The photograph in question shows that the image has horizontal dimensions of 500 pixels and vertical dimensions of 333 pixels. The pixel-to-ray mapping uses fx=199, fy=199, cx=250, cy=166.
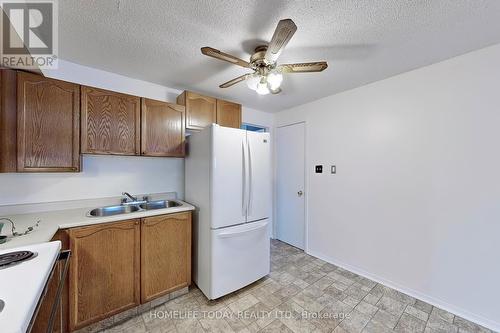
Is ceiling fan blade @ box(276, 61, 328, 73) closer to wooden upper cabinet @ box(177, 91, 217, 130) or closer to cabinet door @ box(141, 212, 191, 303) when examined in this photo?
wooden upper cabinet @ box(177, 91, 217, 130)

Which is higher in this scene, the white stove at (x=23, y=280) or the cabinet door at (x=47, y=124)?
the cabinet door at (x=47, y=124)

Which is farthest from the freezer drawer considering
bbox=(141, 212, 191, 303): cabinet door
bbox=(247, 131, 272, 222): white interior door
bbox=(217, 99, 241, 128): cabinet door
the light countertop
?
bbox=(217, 99, 241, 128): cabinet door

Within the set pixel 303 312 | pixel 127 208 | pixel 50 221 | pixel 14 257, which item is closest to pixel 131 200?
pixel 127 208

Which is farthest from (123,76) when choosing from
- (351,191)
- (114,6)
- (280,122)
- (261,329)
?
(351,191)

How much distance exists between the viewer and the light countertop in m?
1.20

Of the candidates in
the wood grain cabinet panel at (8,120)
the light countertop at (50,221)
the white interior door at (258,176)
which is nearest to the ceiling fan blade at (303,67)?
the white interior door at (258,176)

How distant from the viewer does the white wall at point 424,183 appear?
5.47ft

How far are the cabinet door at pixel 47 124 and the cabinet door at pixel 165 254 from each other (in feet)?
2.84

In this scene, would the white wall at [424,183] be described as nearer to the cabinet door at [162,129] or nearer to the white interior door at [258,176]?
the white interior door at [258,176]

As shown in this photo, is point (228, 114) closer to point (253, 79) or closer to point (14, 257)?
point (253, 79)

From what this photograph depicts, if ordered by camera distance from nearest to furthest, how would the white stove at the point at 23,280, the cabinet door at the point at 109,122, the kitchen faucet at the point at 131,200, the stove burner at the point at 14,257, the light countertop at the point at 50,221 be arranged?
1. the white stove at the point at 23,280
2. the stove burner at the point at 14,257
3. the light countertop at the point at 50,221
4. the cabinet door at the point at 109,122
5. the kitchen faucet at the point at 131,200

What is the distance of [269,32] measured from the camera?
4.82 ft

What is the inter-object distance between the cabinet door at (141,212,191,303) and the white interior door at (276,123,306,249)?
71.5 inches

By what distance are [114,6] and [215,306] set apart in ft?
8.13
